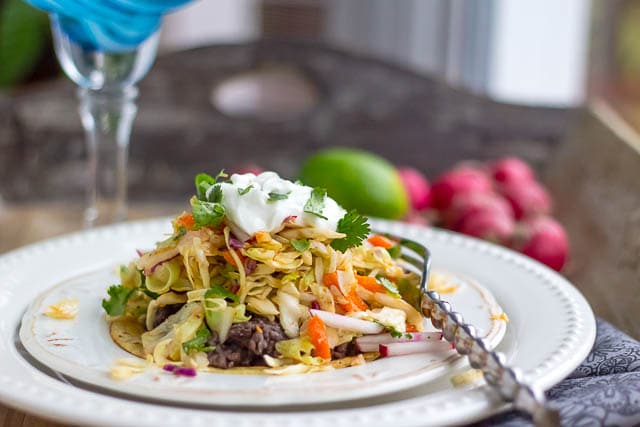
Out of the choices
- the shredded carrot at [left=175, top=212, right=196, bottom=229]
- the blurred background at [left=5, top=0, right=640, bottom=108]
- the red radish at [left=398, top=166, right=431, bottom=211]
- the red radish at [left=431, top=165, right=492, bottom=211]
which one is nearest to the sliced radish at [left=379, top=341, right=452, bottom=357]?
the shredded carrot at [left=175, top=212, right=196, bottom=229]

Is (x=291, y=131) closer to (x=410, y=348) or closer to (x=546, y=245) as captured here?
(x=546, y=245)

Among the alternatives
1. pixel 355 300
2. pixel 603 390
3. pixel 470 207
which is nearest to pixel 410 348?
pixel 355 300

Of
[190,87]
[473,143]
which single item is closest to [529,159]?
[473,143]

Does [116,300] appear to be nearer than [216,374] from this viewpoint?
No

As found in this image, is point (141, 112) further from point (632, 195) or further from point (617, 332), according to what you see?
point (617, 332)

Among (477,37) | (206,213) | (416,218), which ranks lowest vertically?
(416,218)

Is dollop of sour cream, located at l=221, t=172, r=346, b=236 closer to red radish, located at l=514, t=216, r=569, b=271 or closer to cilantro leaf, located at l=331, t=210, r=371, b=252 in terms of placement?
cilantro leaf, located at l=331, t=210, r=371, b=252

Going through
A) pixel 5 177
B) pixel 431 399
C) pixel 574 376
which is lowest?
pixel 5 177
